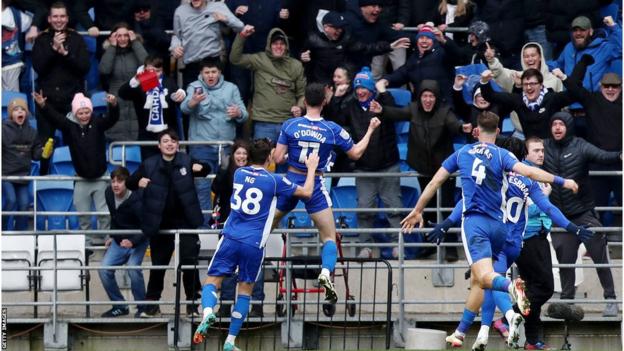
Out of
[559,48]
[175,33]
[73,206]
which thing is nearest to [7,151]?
[73,206]

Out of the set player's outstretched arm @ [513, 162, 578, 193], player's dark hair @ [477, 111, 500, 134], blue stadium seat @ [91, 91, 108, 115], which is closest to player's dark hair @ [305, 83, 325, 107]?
player's dark hair @ [477, 111, 500, 134]

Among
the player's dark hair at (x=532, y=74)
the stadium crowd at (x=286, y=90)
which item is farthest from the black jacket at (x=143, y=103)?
the player's dark hair at (x=532, y=74)

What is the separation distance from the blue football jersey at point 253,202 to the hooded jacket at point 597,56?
6385 millimetres

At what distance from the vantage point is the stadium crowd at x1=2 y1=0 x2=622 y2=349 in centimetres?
2055

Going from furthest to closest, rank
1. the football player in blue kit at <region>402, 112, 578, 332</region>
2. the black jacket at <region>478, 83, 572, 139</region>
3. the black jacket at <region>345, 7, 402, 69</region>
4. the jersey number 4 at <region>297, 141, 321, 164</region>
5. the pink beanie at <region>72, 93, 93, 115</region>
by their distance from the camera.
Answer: the black jacket at <region>345, 7, 402, 69</region>
the pink beanie at <region>72, 93, 93, 115</region>
the black jacket at <region>478, 83, 572, 139</region>
the jersey number 4 at <region>297, 141, 321, 164</region>
the football player in blue kit at <region>402, 112, 578, 332</region>

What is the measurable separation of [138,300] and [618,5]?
26.1 feet

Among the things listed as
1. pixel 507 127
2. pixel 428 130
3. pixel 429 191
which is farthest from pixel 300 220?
pixel 429 191

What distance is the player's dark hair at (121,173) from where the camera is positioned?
2086 cm

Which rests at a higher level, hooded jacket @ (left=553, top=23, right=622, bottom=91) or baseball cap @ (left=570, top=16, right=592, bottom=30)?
baseball cap @ (left=570, top=16, right=592, bottom=30)

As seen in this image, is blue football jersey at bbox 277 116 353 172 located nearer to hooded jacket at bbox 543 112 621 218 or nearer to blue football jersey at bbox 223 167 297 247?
blue football jersey at bbox 223 167 297 247

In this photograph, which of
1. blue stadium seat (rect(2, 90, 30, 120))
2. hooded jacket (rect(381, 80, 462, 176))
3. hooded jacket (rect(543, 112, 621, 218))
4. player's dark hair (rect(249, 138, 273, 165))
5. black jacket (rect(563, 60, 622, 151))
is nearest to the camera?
player's dark hair (rect(249, 138, 273, 165))

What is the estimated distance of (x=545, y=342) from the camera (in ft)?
65.8

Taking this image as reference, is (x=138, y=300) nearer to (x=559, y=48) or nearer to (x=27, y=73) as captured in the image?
(x=27, y=73)

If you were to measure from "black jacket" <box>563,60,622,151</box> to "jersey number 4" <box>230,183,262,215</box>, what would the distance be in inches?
221
